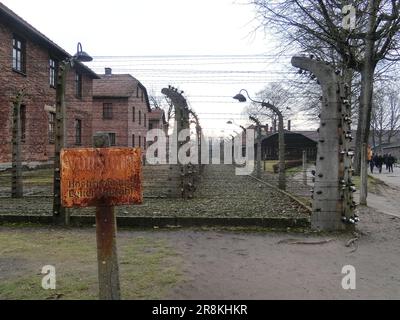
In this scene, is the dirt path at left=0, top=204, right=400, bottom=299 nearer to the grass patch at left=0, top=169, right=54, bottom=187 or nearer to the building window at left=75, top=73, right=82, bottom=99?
the grass patch at left=0, top=169, right=54, bottom=187

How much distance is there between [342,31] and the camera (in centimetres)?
2225

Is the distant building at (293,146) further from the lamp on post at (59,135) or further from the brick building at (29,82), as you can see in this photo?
the lamp on post at (59,135)

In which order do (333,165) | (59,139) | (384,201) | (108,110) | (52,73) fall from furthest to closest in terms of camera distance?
1. (108,110)
2. (52,73)
3. (384,201)
4. (59,139)
5. (333,165)

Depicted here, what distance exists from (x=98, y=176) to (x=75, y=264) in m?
2.70

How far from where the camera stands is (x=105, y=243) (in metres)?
3.50

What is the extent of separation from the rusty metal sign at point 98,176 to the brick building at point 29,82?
59.9 feet

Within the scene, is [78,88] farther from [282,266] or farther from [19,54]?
[282,266]

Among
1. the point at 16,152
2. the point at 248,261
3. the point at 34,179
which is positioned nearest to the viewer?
the point at 248,261

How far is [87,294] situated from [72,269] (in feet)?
3.42

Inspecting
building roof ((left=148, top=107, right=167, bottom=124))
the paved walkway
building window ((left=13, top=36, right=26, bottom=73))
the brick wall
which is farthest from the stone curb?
building roof ((left=148, top=107, right=167, bottom=124))

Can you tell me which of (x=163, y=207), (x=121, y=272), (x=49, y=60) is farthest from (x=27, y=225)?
(x=49, y=60)

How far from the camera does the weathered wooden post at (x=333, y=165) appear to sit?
7.81 m

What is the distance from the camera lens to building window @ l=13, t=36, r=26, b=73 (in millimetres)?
24984

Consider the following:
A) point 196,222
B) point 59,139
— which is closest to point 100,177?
point 196,222
